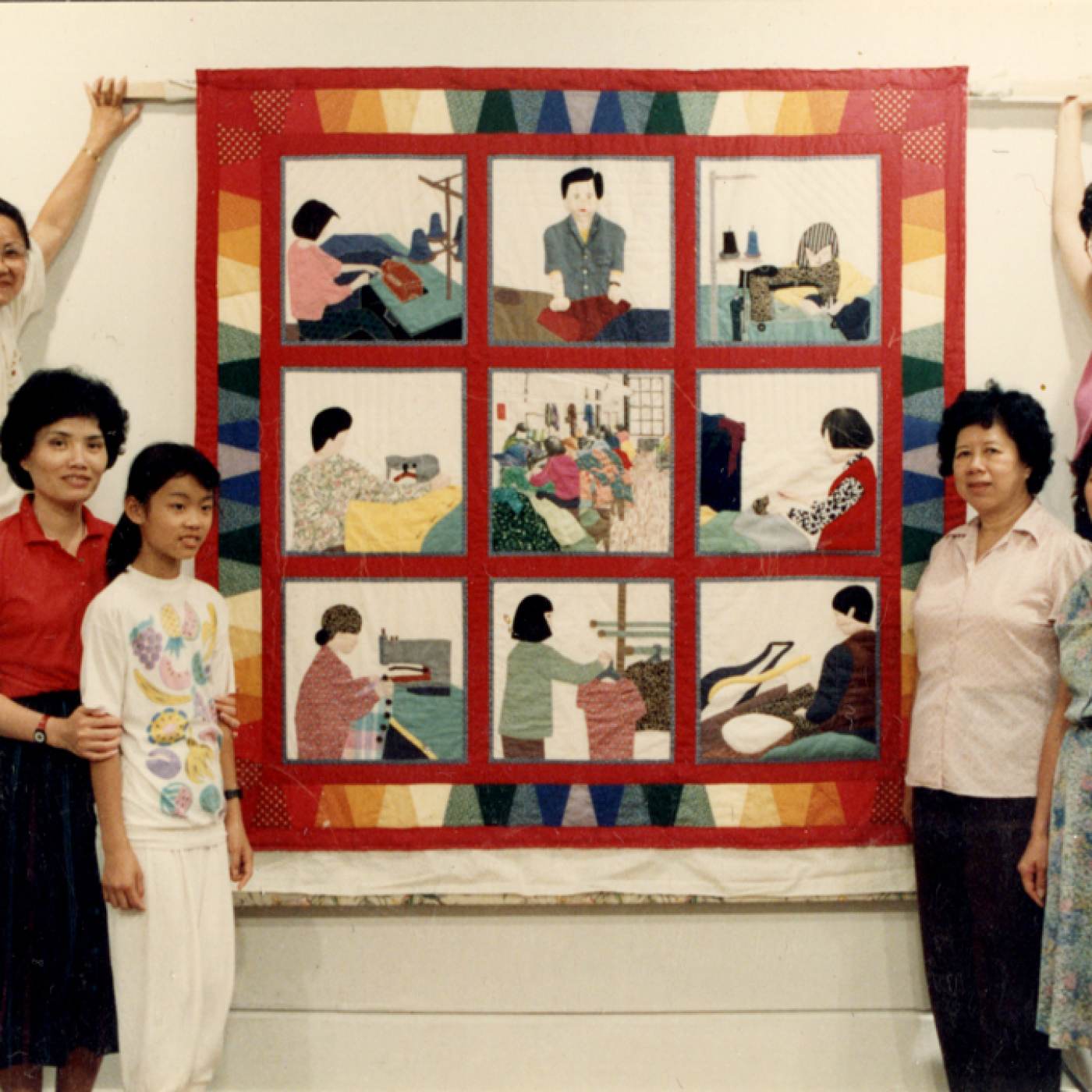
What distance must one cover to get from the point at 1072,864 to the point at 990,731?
0.27 metres

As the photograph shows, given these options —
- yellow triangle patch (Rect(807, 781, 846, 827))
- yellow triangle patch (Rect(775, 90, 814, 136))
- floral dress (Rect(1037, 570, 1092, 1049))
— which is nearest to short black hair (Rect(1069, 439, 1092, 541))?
floral dress (Rect(1037, 570, 1092, 1049))

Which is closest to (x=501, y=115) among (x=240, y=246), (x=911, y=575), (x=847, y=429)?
(x=240, y=246)

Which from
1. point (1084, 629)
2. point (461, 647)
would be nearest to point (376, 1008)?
point (461, 647)

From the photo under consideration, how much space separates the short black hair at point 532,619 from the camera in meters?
2.17

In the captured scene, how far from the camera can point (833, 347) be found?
7.09 ft

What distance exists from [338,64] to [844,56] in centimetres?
106

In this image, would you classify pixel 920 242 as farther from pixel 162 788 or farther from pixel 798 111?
pixel 162 788

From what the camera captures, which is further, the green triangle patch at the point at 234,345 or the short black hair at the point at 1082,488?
the green triangle patch at the point at 234,345

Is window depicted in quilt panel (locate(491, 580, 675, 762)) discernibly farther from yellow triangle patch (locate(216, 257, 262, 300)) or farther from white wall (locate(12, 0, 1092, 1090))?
yellow triangle patch (locate(216, 257, 262, 300))

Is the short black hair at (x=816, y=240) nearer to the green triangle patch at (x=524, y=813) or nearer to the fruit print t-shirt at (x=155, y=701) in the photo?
the green triangle patch at (x=524, y=813)

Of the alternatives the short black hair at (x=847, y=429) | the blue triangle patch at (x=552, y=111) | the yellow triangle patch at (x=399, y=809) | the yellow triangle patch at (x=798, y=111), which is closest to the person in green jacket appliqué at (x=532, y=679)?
the yellow triangle patch at (x=399, y=809)

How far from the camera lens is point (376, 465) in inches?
85.2

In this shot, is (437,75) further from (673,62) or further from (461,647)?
(461,647)

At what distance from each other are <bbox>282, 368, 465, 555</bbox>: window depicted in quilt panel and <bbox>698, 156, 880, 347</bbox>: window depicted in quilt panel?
1.94 ft
